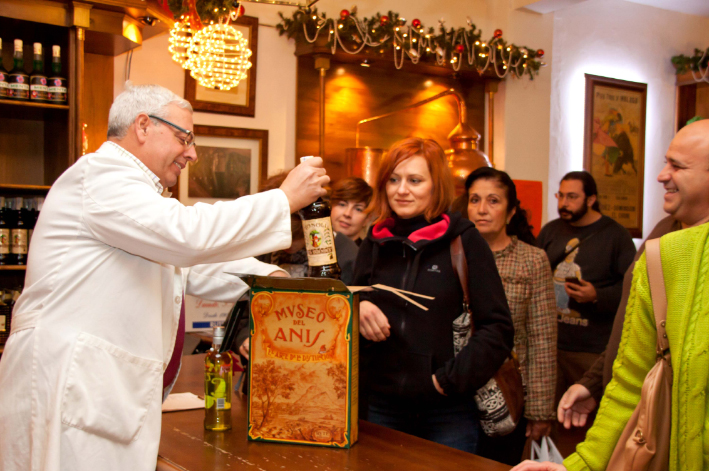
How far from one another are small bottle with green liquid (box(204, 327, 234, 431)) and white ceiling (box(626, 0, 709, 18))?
6639 millimetres

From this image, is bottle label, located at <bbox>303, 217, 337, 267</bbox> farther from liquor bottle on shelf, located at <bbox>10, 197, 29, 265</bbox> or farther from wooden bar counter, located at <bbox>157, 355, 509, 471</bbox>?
liquor bottle on shelf, located at <bbox>10, 197, 29, 265</bbox>

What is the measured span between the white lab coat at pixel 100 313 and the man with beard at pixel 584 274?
2428 mm

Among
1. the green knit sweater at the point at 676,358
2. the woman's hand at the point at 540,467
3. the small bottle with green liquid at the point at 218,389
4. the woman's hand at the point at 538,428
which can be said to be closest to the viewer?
the green knit sweater at the point at 676,358

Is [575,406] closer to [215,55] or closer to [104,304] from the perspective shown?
[104,304]

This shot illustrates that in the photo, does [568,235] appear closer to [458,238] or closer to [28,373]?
[458,238]

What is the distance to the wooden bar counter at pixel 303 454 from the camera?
1394 mm

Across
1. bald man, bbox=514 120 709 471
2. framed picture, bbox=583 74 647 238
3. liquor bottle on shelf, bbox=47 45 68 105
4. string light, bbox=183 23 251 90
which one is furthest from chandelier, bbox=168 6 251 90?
framed picture, bbox=583 74 647 238

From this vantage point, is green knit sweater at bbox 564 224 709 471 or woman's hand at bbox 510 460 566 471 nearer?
green knit sweater at bbox 564 224 709 471

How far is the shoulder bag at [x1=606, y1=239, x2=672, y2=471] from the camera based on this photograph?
3.66ft

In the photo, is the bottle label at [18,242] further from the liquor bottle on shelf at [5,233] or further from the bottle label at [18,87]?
the bottle label at [18,87]

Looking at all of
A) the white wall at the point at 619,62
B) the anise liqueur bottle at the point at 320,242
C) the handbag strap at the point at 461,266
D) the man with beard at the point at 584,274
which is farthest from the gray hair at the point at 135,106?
the white wall at the point at 619,62

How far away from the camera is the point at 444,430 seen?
1810 millimetres

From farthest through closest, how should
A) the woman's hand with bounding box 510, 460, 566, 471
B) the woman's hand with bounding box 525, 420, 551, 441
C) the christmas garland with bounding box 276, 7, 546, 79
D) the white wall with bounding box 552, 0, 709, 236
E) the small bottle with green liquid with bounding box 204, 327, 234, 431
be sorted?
the white wall with bounding box 552, 0, 709, 236 < the christmas garland with bounding box 276, 7, 546, 79 < the woman's hand with bounding box 525, 420, 551, 441 < the small bottle with green liquid with bounding box 204, 327, 234, 431 < the woman's hand with bounding box 510, 460, 566, 471

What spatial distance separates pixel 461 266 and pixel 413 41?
3664mm
